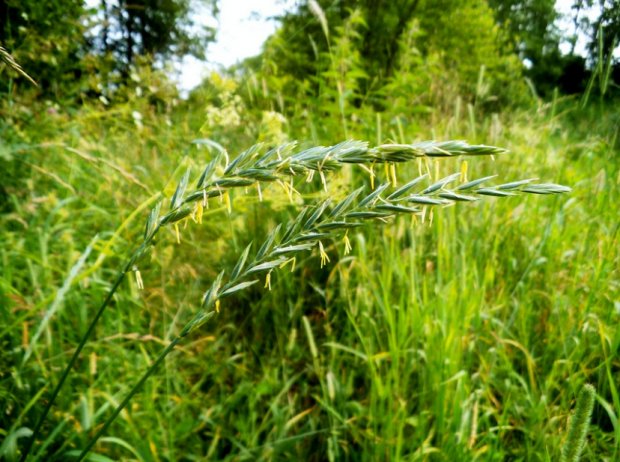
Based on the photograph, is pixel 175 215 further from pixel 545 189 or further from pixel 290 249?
pixel 545 189

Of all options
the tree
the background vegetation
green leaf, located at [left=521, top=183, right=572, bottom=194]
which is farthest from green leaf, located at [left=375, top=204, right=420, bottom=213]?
the tree

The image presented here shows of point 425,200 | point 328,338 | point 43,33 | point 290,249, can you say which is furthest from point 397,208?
point 43,33

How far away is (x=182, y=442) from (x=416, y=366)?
33.5 inches

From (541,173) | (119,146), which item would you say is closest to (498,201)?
(541,173)

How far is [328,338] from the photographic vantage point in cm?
193

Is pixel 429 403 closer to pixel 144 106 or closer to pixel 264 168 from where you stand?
Answer: pixel 264 168

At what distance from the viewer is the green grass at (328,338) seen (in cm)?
145

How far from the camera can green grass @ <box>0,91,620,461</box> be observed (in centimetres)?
145

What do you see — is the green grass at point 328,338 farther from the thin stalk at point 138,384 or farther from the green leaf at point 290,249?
the green leaf at point 290,249

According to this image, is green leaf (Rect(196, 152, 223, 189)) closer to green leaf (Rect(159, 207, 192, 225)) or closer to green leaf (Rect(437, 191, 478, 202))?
green leaf (Rect(159, 207, 192, 225))

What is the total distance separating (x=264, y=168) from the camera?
613 millimetres

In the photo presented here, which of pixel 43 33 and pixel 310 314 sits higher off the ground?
Answer: pixel 43 33

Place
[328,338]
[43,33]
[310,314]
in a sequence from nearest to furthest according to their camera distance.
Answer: [328,338] < [310,314] < [43,33]

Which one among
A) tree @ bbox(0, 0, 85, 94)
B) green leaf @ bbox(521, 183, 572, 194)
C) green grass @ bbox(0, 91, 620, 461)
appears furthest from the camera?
tree @ bbox(0, 0, 85, 94)
